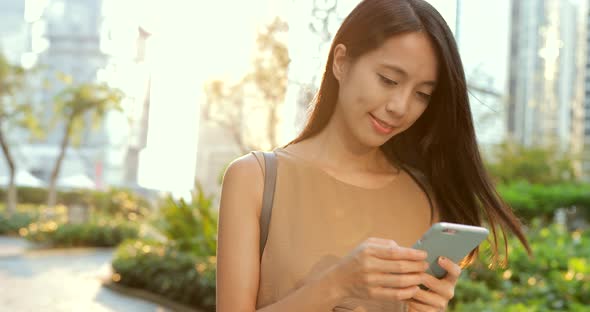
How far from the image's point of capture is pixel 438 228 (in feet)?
4.55

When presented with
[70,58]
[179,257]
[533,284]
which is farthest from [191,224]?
[70,58]

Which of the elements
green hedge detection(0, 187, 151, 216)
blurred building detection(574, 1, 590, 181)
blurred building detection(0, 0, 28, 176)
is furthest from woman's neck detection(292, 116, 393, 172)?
blurred building detection(574, 1, 590, 181)

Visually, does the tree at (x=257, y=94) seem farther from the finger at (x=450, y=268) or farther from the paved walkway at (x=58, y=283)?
the finger at (x=450, y=268)

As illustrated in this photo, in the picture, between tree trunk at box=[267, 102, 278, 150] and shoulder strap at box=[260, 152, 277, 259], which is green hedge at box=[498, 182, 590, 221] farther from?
shoulder strap at box=[260, 152, 277, 259]

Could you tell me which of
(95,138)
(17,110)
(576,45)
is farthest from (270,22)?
(576,45)

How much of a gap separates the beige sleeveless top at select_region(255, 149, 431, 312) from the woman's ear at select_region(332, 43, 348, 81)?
22cm

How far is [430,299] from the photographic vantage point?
5.16 feet

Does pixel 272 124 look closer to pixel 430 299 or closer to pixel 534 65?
pixel 430 299

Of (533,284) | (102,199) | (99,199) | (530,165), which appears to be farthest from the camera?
(99,199)

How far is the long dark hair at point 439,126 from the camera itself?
170 cm

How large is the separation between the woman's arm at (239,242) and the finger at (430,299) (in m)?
0.25

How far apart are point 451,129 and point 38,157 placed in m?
66.0

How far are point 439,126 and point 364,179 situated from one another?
219 millimetres

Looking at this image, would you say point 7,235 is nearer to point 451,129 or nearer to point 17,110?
point 17,110
